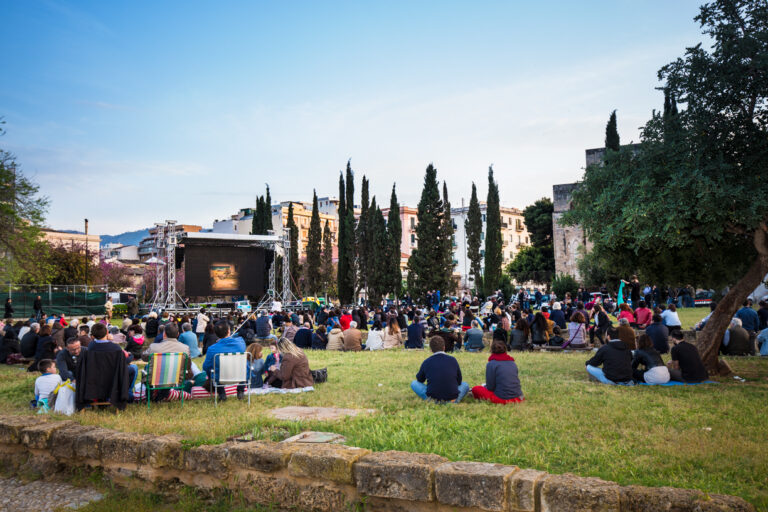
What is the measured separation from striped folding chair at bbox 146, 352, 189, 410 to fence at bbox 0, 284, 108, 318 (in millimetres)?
32415

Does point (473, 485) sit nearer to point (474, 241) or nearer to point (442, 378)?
point (442, 378)

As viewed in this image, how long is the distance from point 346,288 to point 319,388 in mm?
42285

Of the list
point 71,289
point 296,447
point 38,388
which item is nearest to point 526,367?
→ point 296,447

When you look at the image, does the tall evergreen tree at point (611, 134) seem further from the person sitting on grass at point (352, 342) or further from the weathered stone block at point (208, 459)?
the weathered stone block at point (208, 459)

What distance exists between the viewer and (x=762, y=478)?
494 cm

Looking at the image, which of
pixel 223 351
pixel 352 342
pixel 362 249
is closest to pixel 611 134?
pixel 362 249

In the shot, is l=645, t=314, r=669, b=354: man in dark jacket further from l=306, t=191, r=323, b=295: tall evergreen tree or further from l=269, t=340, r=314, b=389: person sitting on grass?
l=306, t=191, r=323, b=295: tall evergreen tree

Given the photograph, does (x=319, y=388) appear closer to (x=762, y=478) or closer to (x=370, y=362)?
(x=370, y=362)

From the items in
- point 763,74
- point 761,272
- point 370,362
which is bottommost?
point 370,362

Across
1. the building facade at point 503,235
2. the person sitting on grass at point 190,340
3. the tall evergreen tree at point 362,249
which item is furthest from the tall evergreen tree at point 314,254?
the person sitting on grass at point 190,340

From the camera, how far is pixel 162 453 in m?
5.75

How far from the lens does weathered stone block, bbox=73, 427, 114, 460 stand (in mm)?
6168

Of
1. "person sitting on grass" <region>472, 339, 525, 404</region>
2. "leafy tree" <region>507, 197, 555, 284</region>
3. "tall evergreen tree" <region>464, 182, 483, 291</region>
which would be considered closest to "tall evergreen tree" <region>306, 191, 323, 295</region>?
"tall evergreen tree" <region>464, 182, 483, 291</region>

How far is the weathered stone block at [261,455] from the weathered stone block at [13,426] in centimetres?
328
